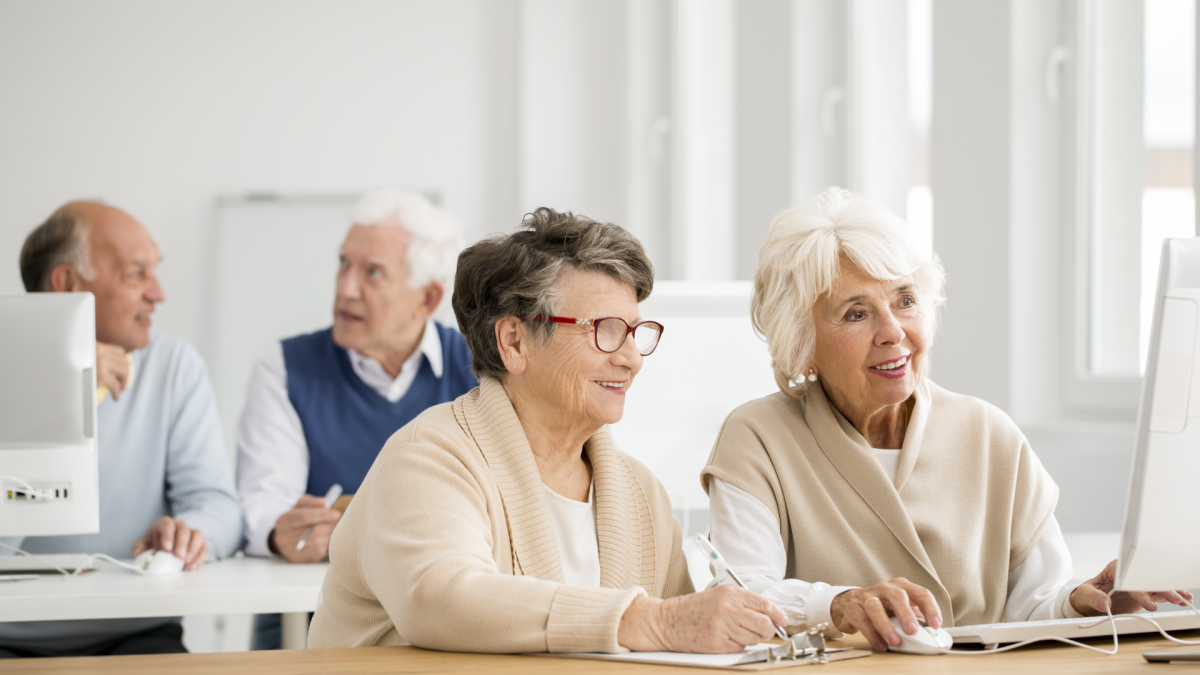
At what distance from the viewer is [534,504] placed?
150 centimetres

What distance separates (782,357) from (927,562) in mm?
400

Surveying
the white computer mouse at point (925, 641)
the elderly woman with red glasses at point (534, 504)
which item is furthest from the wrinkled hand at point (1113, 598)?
the elderly woman with red glasses at point (534, 504)

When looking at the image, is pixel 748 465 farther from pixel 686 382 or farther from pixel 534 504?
pixel 686 382

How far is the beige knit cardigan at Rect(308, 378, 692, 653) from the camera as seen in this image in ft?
4.07

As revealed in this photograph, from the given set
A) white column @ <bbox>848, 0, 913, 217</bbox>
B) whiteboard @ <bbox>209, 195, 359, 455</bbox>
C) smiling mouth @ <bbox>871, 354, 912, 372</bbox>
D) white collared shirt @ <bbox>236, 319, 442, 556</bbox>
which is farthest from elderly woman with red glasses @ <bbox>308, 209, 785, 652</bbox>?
whiteboard @ <bbox>209, 195, 359, 455</bbox>

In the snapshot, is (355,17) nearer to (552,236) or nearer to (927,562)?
(552,236)

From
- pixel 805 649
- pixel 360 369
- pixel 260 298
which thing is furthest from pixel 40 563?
pixel 260 298

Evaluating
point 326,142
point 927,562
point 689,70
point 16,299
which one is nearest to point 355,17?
point 326,142

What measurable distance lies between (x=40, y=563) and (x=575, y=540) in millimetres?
1339

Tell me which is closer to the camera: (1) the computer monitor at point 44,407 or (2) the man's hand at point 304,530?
(1) the computer monitor at point 44,407

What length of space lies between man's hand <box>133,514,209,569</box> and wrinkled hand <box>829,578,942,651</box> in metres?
1.49

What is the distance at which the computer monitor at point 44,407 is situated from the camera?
199 centimetres

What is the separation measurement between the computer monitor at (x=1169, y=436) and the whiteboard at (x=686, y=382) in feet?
4.19

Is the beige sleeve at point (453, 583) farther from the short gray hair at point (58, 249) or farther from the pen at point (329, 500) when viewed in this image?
the short gray hair at point (58, 249)
